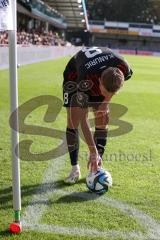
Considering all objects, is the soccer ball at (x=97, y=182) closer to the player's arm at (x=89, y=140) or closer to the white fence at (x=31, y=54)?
the player's arm at (x=89, y=140)

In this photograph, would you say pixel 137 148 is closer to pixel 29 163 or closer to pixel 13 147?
pixel 29 163

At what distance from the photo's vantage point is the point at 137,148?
23.6 feet

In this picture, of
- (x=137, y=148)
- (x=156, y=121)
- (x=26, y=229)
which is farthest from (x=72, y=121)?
(x=156, y=121)

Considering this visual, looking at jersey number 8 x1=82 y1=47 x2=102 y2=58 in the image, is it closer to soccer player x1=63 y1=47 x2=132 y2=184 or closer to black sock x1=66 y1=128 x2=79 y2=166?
soccer player x1=63 y1=47 x2=132 y2=184

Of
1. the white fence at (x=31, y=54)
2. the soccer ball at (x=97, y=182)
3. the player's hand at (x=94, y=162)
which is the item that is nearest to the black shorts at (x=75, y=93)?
the player's hand at (x=94, y=162)

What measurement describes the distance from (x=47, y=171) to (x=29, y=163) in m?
0.41

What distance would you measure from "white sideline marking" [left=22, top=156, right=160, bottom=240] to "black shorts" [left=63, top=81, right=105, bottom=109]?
0.94 m

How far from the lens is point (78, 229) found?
410 cm

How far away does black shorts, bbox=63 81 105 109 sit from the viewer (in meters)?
4.86

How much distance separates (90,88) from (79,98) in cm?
16

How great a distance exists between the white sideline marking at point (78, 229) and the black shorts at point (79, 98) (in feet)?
3.08

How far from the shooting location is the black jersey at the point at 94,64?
4.77m

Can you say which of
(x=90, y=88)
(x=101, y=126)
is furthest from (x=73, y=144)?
(x=90, y=88)

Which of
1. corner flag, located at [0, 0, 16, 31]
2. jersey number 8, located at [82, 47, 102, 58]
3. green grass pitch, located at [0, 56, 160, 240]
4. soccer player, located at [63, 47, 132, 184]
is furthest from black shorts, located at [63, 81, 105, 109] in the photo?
corner flag, located at [0, 0, 16, 31]
